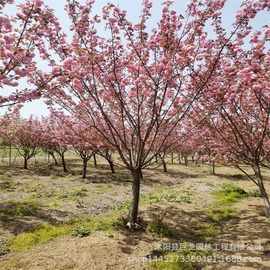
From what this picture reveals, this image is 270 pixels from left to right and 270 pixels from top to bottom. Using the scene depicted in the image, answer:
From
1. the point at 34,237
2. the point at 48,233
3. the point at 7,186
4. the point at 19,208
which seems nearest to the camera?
the point at 34,237

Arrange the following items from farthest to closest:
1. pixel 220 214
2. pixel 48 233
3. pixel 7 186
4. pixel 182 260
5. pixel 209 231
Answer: pixel 7 186, pixel 220 214, pixel 209 231, pixel 48 233, pixel 182 260

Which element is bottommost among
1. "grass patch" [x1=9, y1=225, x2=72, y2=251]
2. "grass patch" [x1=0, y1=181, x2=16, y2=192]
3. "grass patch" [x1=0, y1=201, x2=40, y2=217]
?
"grass patch" [x1=9, y1=225, x2=72, y2=251]

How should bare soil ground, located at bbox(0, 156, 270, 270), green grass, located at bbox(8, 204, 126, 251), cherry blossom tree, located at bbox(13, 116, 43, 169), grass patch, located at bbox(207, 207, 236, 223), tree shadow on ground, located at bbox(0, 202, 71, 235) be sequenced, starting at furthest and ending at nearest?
cherry blossom tree, located at bbox(13, 116, 43, 169) → grass patch, located at bbox(207, 207, 236, 223) → tree shadow on ground, located at bbox(0, 202, 71, 235) → green grass, located at bbox(8, 204, 126, 251) → bare soil ground, located at bbox(0, 156, 270, 270)

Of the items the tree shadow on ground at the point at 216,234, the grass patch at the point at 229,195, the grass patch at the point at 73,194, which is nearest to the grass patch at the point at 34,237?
the tree shadow on ground at the point at 216,234

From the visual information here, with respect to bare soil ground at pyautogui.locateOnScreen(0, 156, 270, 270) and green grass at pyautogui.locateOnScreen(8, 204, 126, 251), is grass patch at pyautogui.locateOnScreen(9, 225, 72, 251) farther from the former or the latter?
bare soil ground at pyautogui.locateOnScreen(0, 156, 270, 270)

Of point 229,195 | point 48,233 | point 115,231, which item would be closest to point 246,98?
point 115,231

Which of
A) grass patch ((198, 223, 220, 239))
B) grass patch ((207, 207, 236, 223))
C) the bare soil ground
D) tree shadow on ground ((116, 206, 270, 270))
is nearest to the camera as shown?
the bare soil ground

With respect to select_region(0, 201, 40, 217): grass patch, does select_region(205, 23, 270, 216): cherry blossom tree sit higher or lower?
higher

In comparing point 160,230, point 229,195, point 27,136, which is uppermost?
point 27,136

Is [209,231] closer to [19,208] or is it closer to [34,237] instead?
[34,237]

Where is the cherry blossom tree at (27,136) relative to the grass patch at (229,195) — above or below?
above

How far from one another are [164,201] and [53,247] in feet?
30.8

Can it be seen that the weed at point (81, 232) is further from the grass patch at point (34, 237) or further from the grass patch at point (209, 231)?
the grass patch at point (209, 231)

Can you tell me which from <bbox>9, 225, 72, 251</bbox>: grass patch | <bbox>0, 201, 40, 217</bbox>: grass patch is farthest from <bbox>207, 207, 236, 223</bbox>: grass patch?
<bbox>0, 201, 40, 217</bbox>: grass patch
